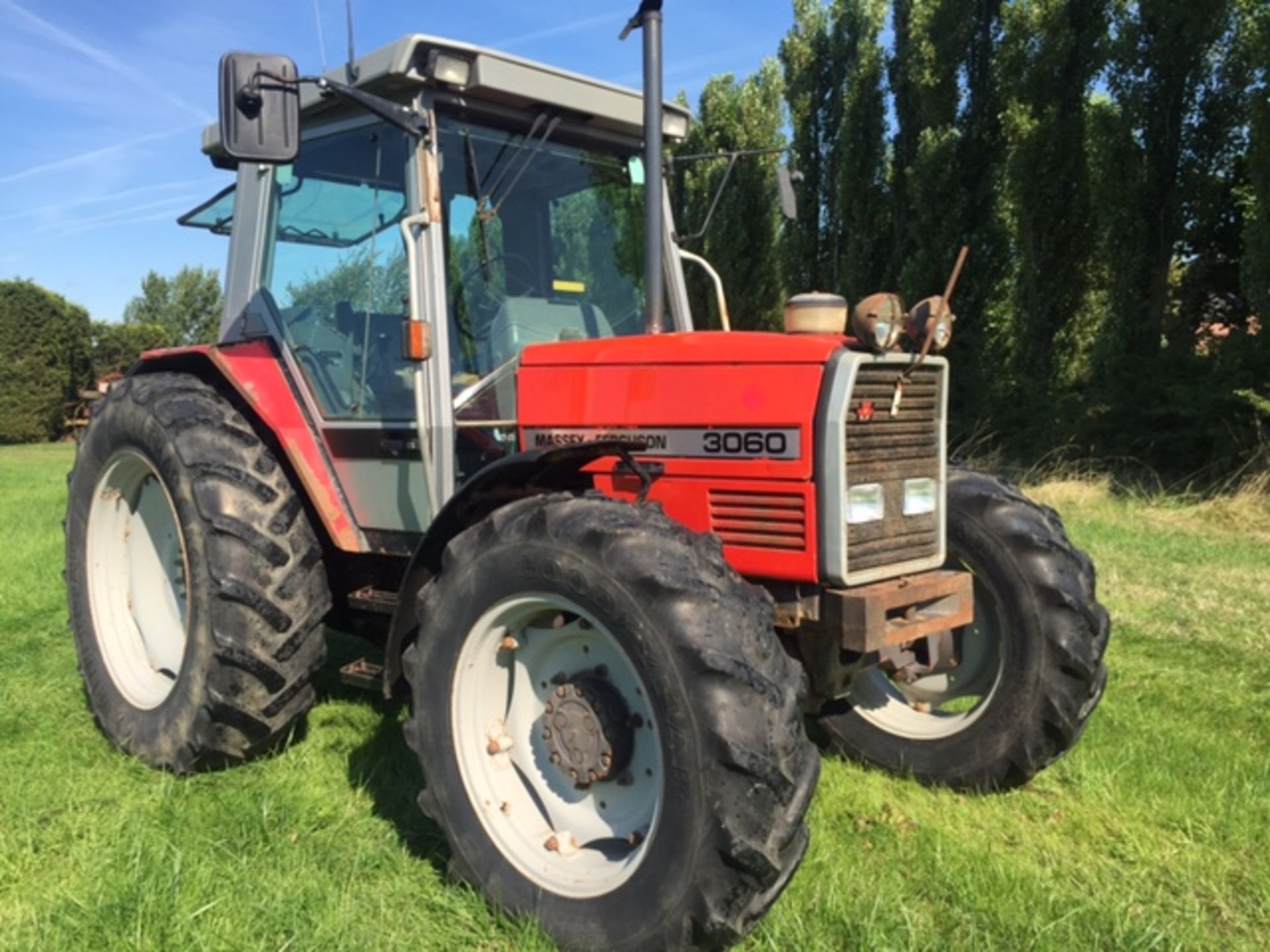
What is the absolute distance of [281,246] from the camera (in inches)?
151

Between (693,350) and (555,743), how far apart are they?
1.10 m

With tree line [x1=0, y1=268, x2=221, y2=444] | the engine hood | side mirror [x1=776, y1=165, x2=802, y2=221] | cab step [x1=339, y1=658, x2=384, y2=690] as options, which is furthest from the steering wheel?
tree line [x1=0, y1=268, x2=221, y2=444]

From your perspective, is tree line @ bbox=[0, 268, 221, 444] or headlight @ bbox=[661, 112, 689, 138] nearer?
headlight @ bbox=[661, 112, 689, 138]

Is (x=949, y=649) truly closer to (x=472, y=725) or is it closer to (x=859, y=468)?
(x=859, y=468)

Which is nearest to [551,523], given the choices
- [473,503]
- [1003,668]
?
[473,503]

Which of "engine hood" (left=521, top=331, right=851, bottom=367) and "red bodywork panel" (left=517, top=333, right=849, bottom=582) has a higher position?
"engine hood" (left=521, top=331, right=851, bottom=367)

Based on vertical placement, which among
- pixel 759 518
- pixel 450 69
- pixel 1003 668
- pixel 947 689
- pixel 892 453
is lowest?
pixel 947 689

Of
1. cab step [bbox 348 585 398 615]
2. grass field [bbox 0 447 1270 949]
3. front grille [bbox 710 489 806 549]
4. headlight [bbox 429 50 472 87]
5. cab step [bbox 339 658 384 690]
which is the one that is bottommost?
grass field [bbox 0 447 1270 949]

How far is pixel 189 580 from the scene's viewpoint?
334 centimetres

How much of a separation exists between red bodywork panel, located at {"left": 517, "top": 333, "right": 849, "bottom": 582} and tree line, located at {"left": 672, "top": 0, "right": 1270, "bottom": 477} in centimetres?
634

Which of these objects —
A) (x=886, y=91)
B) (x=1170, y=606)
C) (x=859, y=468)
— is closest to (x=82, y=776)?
(x=859, y=468)

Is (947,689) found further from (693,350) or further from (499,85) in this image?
(499,85)

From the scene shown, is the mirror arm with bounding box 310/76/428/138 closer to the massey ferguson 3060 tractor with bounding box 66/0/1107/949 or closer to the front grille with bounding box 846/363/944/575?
the massey ferguson 3060 tractor with bounding box 66/0/1107/949

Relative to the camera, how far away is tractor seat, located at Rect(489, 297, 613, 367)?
3.42 meters
